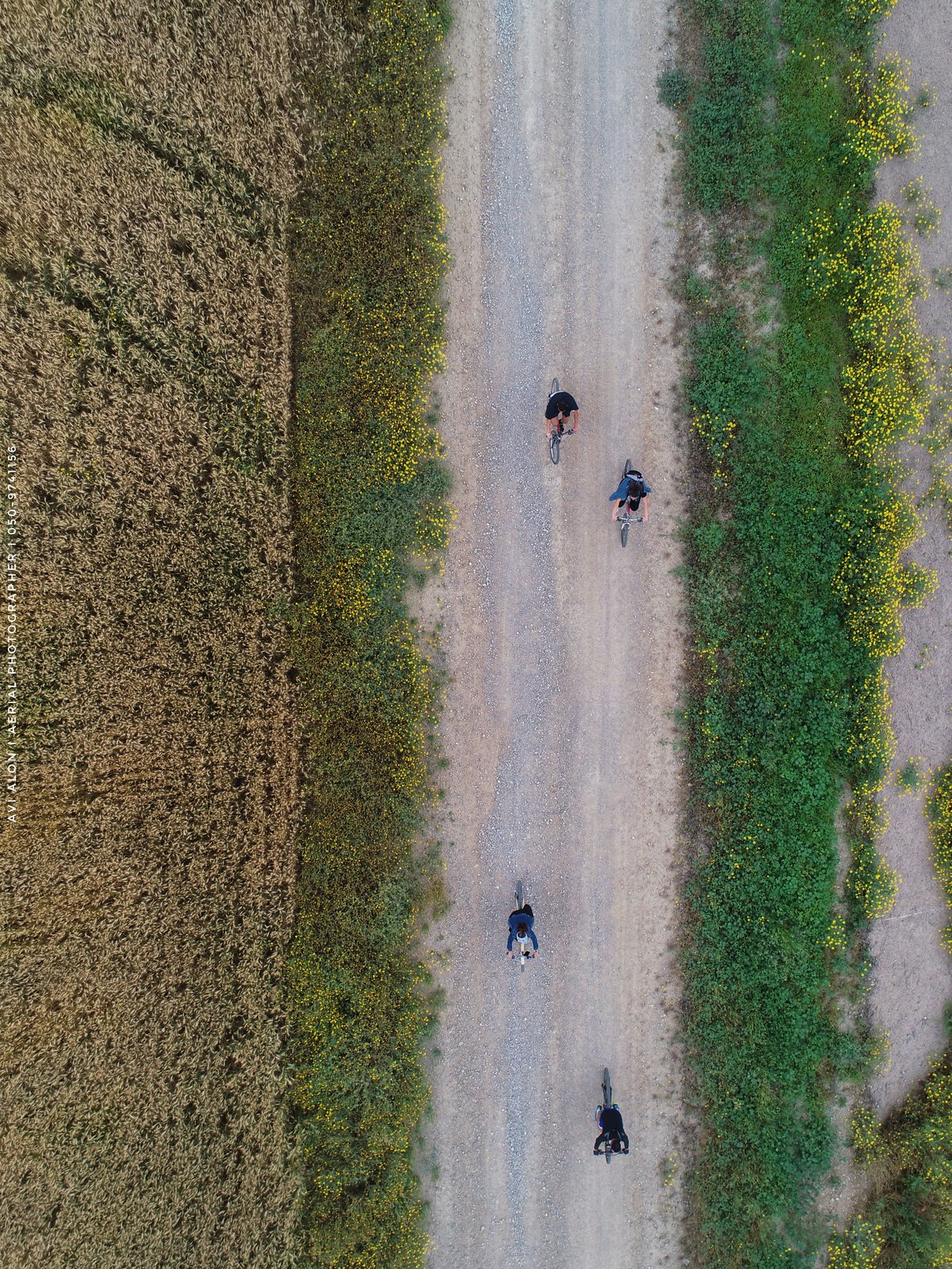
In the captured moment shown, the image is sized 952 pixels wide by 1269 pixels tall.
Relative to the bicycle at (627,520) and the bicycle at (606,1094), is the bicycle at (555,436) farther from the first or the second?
the bicycle at (606,1094)

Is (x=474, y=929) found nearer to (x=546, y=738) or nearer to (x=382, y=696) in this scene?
(x=546, y=738)

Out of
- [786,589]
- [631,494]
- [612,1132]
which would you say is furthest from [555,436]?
[612,1132]

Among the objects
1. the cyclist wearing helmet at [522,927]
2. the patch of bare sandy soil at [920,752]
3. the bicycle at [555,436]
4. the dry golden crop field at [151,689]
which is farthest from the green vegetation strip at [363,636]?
the patch of bare sandy soil at [920,752]

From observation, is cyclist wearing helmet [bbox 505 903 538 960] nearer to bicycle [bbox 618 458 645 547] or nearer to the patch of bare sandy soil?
the patch of bare sandy soil

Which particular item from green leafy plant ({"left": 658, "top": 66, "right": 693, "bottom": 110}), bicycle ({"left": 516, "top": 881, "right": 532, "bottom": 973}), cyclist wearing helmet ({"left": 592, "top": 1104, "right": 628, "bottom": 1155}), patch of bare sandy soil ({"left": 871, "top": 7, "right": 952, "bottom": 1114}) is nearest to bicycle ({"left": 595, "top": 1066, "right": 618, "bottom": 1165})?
cyclist wearing helmet ({"left": 592, "top": 1104, "right": 628, "bottom": 1155})

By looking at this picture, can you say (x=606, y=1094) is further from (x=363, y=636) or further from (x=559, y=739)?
(x=363, y=636)

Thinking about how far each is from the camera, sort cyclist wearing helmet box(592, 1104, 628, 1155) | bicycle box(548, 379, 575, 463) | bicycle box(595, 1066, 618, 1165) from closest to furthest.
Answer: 1. cyclist wearing helmet box(592, 1104, 628, 1155)
2. bicycle box(548, 379, 575, 463)
3. bicycle box(595, 1066, 618, 1165)
